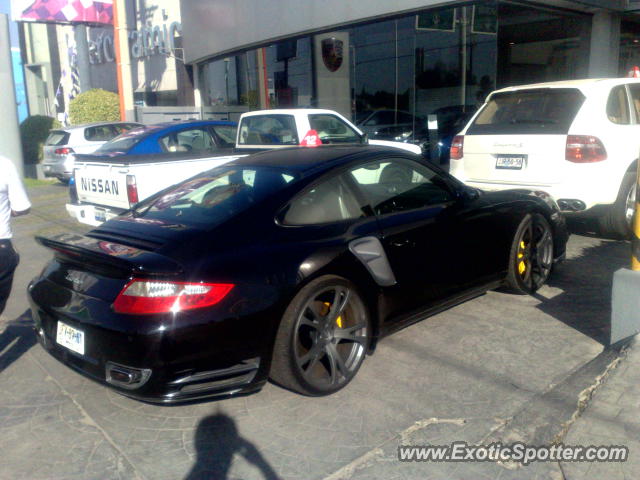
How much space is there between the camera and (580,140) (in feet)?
22.8

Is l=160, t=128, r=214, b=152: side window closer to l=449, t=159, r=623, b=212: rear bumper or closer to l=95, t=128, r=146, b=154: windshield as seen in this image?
l=95, t=128, r=146, b=154: windshield

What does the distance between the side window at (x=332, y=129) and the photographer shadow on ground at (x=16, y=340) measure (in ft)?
18.0

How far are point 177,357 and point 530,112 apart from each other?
567cm

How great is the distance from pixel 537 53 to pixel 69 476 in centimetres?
1617

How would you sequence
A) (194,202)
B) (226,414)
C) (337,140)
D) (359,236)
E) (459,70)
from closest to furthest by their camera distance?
(226,414) < (359,236) < (194,202) < (337,140) < (459,70)

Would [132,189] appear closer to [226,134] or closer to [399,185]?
[399,185]

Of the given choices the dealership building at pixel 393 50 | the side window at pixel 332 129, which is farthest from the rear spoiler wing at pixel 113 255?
the dealership building at pixel 393 50

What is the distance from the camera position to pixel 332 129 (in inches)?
403

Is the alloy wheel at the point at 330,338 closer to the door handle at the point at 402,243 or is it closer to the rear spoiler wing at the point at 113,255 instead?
the door handle at the point at 402,243

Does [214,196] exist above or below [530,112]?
below

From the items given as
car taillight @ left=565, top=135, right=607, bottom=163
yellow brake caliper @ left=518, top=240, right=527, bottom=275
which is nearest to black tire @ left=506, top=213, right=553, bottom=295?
yellow brake caliper @ left=518, top=240, right=527, bottom=275

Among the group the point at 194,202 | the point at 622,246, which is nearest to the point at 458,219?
the point at 194,202

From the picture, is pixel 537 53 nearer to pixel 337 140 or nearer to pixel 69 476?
pixel 337 140

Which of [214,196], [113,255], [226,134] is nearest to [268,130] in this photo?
[226,134]
